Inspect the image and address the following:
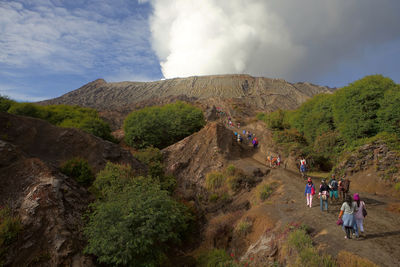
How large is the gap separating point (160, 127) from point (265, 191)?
27.1 metres

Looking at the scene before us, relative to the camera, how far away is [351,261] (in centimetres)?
634

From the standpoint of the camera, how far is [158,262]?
10.1 metres

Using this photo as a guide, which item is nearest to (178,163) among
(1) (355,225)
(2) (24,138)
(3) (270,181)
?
(3) (270,181)

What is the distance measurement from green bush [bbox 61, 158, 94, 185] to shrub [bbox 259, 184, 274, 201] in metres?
11.9

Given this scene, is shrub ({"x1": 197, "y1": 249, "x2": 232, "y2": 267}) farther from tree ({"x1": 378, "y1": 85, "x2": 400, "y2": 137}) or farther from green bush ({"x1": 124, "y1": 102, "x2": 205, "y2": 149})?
green bush ({"x1": 124, "y1": 102, "x2": 205, "y2": 149})

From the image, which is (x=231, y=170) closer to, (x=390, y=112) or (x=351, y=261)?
(x=390, y=112)

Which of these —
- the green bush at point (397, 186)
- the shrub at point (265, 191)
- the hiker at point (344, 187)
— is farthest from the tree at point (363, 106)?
the shrub at point (265, 191)

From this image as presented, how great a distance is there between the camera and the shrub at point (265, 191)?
15.8 meters

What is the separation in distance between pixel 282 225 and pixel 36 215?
37.1 feet

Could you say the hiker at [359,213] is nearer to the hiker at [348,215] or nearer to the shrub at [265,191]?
the hiker at [348,215]

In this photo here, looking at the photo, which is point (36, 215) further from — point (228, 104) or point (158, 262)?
point (228, 104)

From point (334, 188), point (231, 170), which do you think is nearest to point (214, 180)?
point (231, 170)

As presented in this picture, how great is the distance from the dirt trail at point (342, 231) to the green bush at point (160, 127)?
27160 mm

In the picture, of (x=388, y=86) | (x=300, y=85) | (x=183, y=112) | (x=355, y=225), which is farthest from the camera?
(x=300, y=85)
